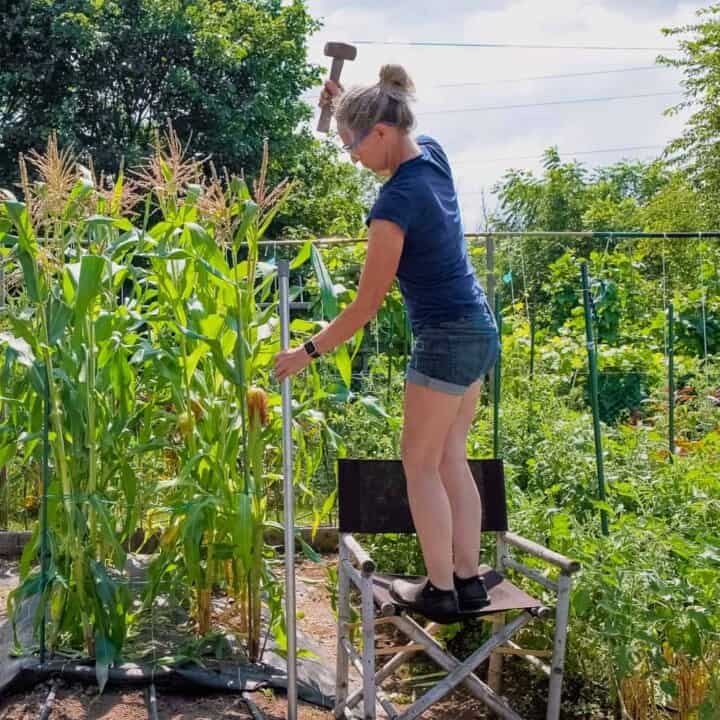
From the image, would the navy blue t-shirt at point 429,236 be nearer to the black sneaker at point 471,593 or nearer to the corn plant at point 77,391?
the black sneaker at point 471,593

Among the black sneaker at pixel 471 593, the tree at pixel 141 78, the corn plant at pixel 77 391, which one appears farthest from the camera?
the tree at pixel 141 78

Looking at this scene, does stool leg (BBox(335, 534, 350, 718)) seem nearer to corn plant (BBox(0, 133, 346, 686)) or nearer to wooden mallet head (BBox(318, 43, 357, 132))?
corn plant (BBox(0, 133, 346, 686))

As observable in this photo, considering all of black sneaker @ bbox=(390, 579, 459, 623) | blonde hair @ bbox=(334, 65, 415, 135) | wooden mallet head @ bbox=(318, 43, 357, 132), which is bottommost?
black sneaker @ bbox=(390, 579, 459, 623)

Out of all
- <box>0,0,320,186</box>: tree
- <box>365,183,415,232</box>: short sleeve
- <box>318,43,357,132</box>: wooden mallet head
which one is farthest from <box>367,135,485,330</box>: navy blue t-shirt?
<box>0,0,320,186</box>: tree

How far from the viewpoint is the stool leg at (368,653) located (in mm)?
2605

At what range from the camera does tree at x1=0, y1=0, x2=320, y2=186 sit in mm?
13789

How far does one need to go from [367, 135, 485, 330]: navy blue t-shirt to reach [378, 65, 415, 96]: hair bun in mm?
166

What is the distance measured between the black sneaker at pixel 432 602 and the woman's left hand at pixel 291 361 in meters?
0.66

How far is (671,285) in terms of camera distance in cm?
Answer: 1050

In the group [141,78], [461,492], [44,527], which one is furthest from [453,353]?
[141,78]

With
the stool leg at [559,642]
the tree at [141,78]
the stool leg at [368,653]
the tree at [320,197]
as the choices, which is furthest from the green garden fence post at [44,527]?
the tree at [320,197]

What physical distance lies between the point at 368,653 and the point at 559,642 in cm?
54

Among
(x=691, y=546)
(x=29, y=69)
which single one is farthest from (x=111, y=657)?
(x=29, y=69)

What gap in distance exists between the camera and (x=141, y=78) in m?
14.6
